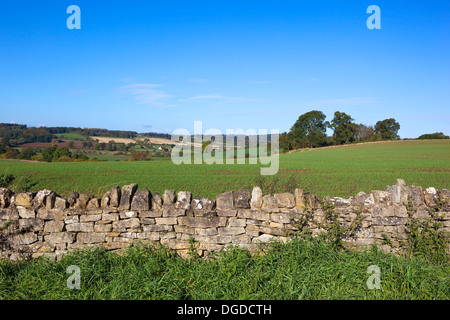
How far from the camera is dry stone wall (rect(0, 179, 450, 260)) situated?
495 cm

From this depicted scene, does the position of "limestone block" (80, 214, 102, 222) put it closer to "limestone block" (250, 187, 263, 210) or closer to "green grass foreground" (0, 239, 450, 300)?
"green grass foreground" (0, 239, 450, 300)

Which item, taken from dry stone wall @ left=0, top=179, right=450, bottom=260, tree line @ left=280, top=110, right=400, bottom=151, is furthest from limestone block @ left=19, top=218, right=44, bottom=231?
tree line @ left=280, top=110, right=400, bottom=151

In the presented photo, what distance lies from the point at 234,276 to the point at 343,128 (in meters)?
80.7

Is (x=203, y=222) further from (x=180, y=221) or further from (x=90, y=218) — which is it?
(x=90, y=218)

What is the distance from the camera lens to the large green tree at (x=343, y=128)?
77188mm

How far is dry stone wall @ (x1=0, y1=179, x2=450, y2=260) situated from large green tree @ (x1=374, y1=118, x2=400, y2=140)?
86.3 meters

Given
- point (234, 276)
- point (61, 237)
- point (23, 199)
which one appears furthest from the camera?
point (23, 199)

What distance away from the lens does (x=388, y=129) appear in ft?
275

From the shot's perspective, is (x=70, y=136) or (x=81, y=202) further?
(x=70, y=136)

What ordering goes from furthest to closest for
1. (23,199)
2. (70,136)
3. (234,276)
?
(70,136), (23,199), (234,276)

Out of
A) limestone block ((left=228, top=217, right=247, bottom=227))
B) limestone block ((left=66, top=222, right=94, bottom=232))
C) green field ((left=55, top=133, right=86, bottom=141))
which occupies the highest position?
green field ((left=55, top=133, right=86, bottom=141))

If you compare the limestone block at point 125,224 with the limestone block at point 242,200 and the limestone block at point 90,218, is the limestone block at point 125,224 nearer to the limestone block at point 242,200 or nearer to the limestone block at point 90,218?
the limestone block at point 90,218

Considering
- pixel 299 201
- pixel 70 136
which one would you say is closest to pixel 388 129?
pixel 70 136

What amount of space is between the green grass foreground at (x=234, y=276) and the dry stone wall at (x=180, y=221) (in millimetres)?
295
